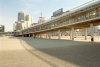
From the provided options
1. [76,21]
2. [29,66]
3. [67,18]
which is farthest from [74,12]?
[29,66]

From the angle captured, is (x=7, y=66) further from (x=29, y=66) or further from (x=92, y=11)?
(x=92, y=11)

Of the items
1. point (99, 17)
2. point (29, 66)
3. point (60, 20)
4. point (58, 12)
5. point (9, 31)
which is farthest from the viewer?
point (9, 31)

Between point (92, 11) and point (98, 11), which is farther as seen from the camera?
point (92, 11)

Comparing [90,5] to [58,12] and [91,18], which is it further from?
[58,12]

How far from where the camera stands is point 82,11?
1313 inches

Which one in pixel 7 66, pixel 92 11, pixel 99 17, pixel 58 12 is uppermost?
pixel 58 12

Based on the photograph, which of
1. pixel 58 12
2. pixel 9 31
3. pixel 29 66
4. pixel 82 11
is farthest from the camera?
pixel 9 31

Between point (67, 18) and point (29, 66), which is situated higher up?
point (67, 18)

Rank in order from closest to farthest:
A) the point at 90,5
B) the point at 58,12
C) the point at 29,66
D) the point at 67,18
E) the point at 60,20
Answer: the point at 29,66
the point at 90,5
the point at 67,18
the point at 60,20
the point at 58,12

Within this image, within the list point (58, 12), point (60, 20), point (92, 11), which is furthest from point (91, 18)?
point (58, 12)

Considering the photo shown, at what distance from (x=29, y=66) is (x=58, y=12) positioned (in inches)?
2243

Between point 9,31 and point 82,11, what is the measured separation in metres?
144

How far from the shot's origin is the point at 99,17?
91.9 feet

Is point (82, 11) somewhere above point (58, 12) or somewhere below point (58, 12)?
below
